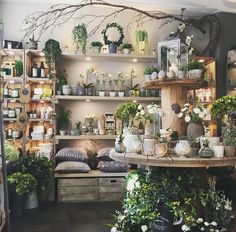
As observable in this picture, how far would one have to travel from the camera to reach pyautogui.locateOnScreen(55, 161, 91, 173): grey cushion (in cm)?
448

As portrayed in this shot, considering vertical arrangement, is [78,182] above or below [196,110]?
below

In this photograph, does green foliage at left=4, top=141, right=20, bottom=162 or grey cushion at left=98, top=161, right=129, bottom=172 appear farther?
grey cushion at left=98, top=161, right=129, bottom=172

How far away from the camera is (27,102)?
184 inches

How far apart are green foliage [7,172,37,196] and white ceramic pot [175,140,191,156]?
6.73 feet

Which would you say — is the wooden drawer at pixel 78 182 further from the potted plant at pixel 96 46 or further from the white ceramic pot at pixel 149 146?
the potted plant at pixel 96 46

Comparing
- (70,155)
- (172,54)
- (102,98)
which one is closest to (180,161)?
(172,54)

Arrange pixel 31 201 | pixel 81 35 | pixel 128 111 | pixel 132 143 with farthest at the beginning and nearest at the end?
pixel 81 35 < pixel 31 201 < pixel 128 111 < pixel 132 143

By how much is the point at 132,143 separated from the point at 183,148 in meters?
0.50

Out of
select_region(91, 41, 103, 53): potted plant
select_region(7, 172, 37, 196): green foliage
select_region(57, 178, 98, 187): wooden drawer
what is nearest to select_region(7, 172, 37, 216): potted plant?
select_region(7, 172, 37, 196): green foliage

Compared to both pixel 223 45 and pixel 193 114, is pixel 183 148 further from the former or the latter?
pixel 223 45

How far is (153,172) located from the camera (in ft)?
9.89

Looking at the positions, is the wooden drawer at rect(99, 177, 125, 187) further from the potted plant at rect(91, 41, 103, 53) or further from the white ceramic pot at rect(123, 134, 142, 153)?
the potted plant at rect(91, 41, 103, 53)

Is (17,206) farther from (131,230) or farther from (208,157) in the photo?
(208,157)

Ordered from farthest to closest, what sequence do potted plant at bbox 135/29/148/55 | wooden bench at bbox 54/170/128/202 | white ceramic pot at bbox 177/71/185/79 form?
potted plant at bbox 135/29/148/55 < wooden bench at bbox 54/170/128/202 < white ceramic pot at bbox 177/71/185/79
